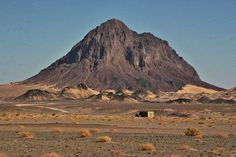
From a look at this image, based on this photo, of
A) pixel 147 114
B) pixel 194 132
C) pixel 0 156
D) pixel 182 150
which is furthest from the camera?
pixel 147 114

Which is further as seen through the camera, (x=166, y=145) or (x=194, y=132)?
(x=194, y=132)

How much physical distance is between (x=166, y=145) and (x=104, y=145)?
3.70m

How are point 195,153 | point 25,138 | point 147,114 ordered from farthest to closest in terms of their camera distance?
point 147,114 → point 25,138 → point 195,153

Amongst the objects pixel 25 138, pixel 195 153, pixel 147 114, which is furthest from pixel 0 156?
pixel 147 114

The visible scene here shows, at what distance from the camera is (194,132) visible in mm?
43594

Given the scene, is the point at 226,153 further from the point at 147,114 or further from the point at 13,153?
the point at 147,114

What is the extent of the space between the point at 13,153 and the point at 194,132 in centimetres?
1959

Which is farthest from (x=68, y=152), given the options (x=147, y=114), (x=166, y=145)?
(x=147, y=114)

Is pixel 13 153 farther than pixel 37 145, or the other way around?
pixel 37 145

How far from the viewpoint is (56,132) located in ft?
151

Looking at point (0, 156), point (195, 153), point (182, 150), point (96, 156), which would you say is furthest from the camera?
point (182, 150)

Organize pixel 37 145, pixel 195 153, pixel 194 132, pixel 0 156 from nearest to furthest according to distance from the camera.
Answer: pixel 0 156, pixel 195 153, pixel 37 145, pixel 194 132

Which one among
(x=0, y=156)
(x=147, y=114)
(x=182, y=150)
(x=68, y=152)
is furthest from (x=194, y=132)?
(x=147, y=114)

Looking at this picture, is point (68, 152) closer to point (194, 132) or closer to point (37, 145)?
point (37, 145)
